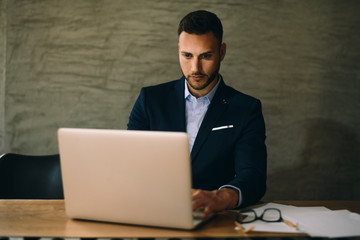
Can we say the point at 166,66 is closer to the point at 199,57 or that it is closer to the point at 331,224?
the point at 199,57

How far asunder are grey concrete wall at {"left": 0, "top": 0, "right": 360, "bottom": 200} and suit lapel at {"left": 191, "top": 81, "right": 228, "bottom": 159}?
828 mm

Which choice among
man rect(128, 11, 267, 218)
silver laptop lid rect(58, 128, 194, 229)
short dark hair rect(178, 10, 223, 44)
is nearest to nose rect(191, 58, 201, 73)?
man rect(128, 11, 267, 218)

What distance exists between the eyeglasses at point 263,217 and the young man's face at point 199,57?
2.57ft

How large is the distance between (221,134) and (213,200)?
64cm

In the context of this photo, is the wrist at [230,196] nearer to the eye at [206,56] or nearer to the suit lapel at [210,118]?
the suit lapel at [210,118]

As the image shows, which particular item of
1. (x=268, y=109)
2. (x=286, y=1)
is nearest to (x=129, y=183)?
(x=268, y=109)

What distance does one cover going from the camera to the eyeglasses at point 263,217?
1292 mm

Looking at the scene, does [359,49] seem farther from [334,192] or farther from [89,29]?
[89,29]

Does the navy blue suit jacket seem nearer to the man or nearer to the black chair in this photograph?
the man

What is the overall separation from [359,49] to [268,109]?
0.85m

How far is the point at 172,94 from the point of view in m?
2.12

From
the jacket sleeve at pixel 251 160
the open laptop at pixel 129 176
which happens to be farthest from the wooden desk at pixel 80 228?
the jacket sleeve at pixel 251 160

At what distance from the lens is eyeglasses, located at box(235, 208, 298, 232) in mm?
1292

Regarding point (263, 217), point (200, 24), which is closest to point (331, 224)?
point (263, 217)
